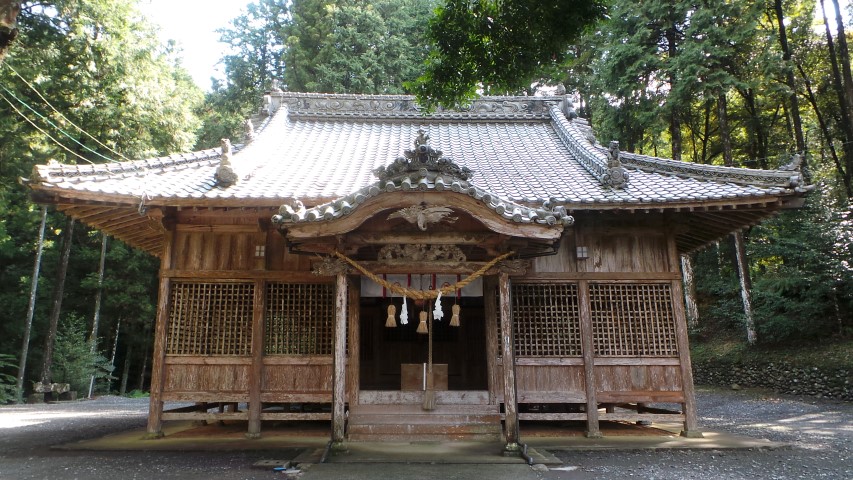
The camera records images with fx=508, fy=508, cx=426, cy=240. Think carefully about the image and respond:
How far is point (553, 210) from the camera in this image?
23.2ft

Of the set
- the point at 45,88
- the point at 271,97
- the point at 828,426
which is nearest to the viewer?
the point at 828,426

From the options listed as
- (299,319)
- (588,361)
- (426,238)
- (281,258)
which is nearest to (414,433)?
(299,319)

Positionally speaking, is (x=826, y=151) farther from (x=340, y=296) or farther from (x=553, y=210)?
(x=340, y=296)

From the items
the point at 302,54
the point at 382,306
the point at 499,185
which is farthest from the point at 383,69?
the point at 499,185

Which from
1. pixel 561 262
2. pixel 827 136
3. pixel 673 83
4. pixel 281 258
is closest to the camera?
pixel 281 258

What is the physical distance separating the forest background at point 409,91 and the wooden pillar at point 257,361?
31.4 feet

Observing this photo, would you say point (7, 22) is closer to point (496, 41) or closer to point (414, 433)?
point (496, 41)

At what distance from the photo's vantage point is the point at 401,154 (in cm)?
1220

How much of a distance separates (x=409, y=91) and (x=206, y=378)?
9446mm

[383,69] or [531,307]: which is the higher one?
[383,69]

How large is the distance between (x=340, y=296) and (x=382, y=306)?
555 centimetres

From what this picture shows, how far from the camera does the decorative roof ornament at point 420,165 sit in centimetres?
679

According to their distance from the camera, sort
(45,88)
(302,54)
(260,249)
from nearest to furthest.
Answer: (260,249) → (45,88) → (302,54)

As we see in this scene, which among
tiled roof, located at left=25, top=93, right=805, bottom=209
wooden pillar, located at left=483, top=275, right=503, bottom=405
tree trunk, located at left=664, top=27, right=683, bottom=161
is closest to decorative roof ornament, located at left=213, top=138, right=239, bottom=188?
tiled roof, located at left=25, top=93, right=805, bottom=209
